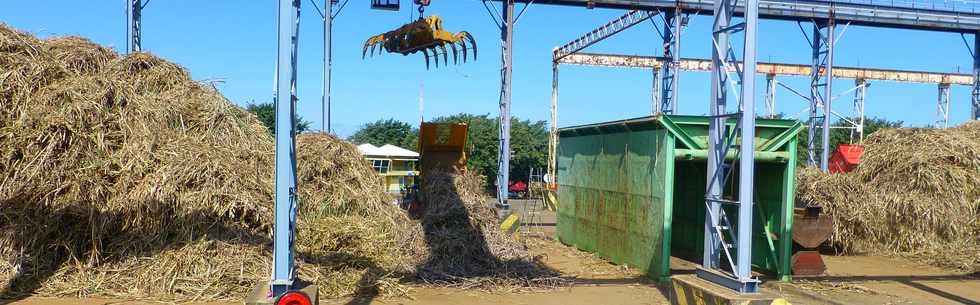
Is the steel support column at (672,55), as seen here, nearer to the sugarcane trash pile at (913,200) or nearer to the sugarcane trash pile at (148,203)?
the sugarcane trash pile at (913,200)

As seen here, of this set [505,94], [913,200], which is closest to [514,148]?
[505,94]

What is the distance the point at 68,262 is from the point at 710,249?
7.52 metres

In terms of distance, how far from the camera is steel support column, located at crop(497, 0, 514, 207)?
1580cm

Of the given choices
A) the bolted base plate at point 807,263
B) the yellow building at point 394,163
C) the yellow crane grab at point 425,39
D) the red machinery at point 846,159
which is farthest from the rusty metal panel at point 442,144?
the yellow building at point 394,163

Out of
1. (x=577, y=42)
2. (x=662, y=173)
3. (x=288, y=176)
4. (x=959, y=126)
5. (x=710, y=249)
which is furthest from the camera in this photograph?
(x=577, y=42)

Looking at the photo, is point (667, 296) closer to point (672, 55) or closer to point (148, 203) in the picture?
point (148, 203)

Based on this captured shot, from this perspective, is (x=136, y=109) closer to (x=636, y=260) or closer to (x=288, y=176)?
(x=288, y=176)

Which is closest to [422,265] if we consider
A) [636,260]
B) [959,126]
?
[636,260]

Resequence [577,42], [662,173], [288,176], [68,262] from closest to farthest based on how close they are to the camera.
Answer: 1. [288,176]
2. [68,262]
3. [662,173]
4. [577,42]

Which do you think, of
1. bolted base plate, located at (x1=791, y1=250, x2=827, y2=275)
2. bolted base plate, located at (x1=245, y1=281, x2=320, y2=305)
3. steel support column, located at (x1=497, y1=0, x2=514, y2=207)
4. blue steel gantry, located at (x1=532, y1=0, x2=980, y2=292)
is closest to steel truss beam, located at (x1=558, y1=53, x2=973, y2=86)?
blue steel gantry, located at (x1=532, y1=0, x2=980, y2=292)

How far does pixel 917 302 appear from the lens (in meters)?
9.39

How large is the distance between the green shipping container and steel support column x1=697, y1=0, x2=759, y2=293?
2408 millimetres

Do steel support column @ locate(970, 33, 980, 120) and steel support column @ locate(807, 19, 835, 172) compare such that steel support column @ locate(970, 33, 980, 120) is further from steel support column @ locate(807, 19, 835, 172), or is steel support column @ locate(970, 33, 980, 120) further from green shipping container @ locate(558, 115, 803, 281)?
green shipping container @ locate(558, 115, 803, 281)

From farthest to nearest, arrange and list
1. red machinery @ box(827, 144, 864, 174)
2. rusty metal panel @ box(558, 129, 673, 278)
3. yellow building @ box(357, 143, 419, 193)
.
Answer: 1. yellow building @ box(357, 143, 419, 193)
2. red machinery @ box(827, 144, 864, 174)
3. rusty metal panel @ box(558, 129, 673, 278)
